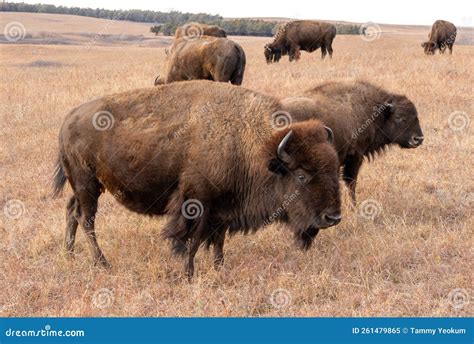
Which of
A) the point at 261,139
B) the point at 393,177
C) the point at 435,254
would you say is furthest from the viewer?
the point at 393,177

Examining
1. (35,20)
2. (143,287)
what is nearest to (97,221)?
(143,287)

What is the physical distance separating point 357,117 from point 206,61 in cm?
675

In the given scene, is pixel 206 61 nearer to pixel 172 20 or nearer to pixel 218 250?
pixel 218 250

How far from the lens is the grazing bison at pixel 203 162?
17.1 feet

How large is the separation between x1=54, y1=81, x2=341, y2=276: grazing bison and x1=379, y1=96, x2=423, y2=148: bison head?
9.50ft

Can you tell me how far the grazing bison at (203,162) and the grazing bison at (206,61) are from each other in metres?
7.70

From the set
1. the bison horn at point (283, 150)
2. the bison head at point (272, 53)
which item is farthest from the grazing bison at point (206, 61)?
the bison head at point (272, 53)

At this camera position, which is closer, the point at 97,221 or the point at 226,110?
the point at 226,110

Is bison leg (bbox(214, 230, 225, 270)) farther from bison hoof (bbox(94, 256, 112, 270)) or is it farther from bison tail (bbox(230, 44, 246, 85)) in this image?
bison tail (bbox(230, 44, 246, 85))

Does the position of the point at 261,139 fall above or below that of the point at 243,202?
above

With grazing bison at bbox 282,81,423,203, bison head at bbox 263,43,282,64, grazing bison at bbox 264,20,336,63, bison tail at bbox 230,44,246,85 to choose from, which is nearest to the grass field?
grazing bison at bbox 282,81,423,203

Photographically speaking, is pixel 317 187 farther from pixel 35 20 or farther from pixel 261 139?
pixel 35 20

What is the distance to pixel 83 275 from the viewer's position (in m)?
5.81

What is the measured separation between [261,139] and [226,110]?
1.58 feet
